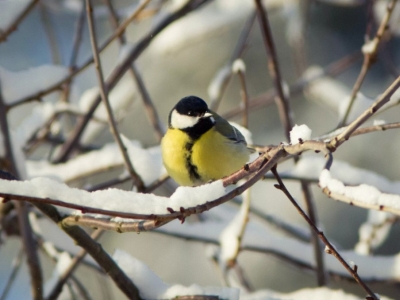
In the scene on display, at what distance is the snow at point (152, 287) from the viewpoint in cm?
126

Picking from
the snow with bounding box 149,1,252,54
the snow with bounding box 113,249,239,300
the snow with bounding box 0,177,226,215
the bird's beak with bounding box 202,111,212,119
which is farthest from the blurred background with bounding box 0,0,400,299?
the snow with bounding box 0,177,226,215

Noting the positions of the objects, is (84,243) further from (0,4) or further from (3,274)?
(3,274)

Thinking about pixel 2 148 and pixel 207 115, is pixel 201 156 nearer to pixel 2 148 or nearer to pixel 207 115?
pixel 207 115

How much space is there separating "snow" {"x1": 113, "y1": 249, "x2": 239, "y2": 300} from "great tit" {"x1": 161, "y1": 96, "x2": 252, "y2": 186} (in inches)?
24.2

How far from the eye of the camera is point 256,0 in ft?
5.94

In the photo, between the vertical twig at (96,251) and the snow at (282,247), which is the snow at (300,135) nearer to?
the vertical twig at (96,251)

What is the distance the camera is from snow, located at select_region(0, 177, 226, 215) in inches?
32.7

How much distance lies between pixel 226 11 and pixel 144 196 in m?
3.30

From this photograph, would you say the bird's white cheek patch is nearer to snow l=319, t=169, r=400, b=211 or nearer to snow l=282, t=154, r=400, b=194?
snow l=282, t=154, r=400, b=194

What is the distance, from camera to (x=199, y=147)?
6.86 feet

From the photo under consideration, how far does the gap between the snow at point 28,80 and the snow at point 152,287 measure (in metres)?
0.75

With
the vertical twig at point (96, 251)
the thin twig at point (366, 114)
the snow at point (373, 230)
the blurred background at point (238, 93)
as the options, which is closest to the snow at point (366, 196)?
the thin twig at point (366, 114)

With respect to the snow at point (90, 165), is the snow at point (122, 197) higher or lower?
lower

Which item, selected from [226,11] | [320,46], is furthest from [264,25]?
[320,46]
